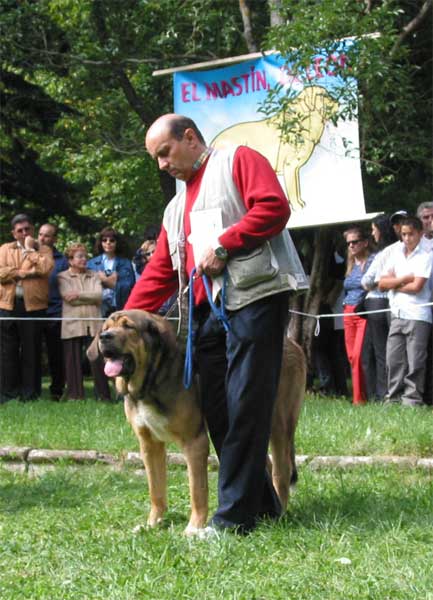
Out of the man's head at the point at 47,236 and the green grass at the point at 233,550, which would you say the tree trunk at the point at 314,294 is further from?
the green grass at the point at 233,550

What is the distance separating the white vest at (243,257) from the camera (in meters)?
5.66

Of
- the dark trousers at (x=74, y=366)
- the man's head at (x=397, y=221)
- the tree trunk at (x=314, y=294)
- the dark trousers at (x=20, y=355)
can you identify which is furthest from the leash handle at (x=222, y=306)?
the tree trunk at (x=314, y=294)

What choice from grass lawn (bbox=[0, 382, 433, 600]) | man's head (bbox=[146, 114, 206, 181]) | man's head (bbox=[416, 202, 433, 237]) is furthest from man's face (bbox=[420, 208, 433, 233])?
man's head (bbox=[146, 114, 206, 181])

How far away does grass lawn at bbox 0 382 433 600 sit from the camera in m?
4.61

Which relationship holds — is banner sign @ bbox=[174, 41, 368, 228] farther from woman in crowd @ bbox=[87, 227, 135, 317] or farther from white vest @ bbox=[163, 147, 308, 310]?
white vest @ bbox=[163, 147, 308, 310]

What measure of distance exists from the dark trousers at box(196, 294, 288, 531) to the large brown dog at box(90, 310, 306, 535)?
30 centimetres

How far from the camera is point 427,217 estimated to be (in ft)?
39.0

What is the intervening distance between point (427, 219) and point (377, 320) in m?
1.33

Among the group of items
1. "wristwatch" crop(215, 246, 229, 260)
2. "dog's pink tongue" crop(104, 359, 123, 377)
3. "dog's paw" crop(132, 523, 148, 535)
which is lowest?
"dog's paw" crop(132, 523, 148, 535)

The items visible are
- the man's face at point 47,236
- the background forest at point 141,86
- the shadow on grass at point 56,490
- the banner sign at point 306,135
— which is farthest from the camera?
the man's face at point 47,236

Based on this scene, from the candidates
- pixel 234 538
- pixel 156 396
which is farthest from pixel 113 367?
pixel 234 538

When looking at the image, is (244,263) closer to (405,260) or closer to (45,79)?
(405,260)

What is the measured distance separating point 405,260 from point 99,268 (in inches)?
165

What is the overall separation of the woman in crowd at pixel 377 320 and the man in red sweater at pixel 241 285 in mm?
6417
